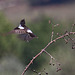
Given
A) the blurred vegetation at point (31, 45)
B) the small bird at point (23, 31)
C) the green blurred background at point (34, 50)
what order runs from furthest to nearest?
the blurred vegetation at point (31, 45)
the green blurred background at point (34, 50)
the small bird at point (23, 31)

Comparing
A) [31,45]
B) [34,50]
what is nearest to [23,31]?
[34,50]

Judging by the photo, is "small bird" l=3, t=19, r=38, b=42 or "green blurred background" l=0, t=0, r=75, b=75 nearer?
"small bird" l=3, t=19, r=38, b=42

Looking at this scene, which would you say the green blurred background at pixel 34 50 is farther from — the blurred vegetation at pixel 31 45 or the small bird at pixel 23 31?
the small bird at pixel 23 31

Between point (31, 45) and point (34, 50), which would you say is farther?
point (31, 45)

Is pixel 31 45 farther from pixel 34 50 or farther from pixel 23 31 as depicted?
pixel 23 31

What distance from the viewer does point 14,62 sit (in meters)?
5.63

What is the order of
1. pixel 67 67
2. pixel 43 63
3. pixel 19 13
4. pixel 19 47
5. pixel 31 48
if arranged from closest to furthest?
pixel 67 67
pixel 43 63
pixel 31 48
pixel 19 47
pixel 19 13

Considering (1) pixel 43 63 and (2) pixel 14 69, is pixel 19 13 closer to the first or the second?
(1) pixel 43 63

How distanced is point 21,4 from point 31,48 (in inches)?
482

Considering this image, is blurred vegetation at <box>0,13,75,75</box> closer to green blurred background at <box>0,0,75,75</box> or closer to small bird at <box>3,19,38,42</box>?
green blurred background at <box>0,0,75,75</box>

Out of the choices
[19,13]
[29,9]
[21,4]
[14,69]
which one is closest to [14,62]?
[14,69]

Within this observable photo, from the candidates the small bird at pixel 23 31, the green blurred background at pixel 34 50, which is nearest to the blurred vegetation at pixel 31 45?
the green blurred background at pixel 34 50

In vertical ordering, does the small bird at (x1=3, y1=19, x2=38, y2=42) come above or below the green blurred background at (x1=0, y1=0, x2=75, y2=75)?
above

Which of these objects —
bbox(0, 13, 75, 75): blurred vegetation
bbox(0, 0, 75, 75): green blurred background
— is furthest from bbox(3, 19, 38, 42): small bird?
bbox(0, 13, 75, 75): blurred vegetation
